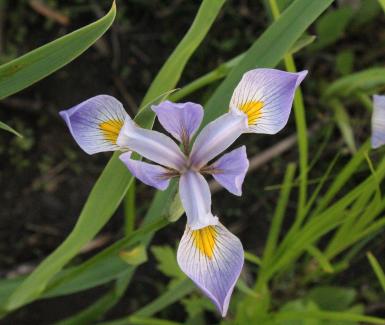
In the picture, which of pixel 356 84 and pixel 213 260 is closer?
pixel 213 260

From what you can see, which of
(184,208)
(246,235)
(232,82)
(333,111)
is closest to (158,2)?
(333,111)

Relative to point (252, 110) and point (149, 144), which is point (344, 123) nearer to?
point (252, 110)

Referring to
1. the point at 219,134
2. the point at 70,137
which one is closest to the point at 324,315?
the point at 219,134

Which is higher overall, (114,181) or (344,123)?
(114,181)

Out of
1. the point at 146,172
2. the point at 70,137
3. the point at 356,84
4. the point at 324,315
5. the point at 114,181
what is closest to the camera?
the point at 146,172

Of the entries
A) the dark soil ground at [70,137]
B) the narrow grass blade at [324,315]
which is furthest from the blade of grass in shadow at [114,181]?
the dark soil ground at [70,137]

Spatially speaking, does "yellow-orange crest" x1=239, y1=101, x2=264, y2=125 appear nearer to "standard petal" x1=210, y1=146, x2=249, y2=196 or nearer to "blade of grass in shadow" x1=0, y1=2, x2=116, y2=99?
"standard petal" x1=210, y1=146, x2=249, y2=196

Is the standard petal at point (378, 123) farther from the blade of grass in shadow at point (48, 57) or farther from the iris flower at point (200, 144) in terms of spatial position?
the blade of grass in shadow at point (48, 57)

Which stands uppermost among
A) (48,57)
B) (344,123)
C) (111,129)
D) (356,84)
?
(48,57)
